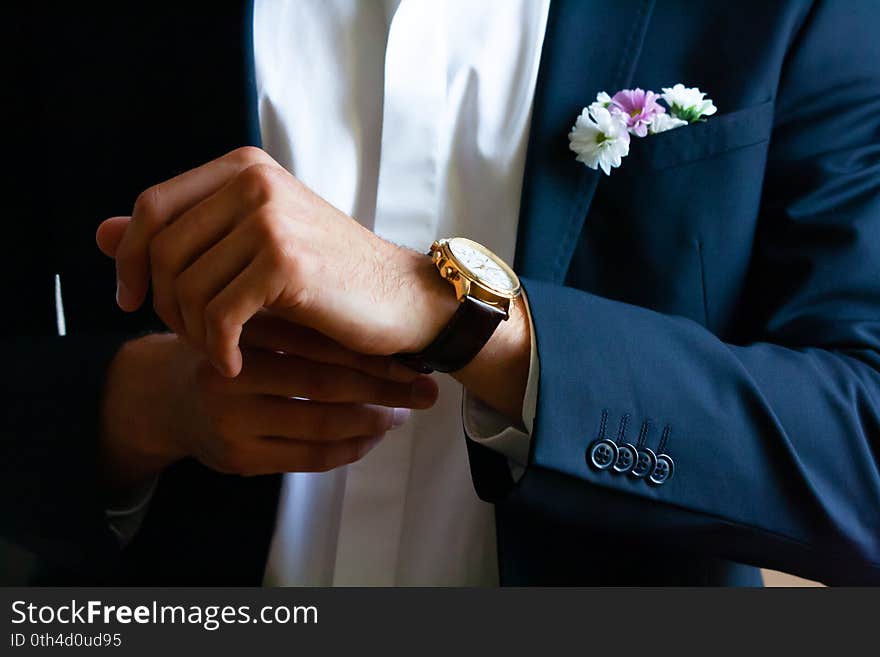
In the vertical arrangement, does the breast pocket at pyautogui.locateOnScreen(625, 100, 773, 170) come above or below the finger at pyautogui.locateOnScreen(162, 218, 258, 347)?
above

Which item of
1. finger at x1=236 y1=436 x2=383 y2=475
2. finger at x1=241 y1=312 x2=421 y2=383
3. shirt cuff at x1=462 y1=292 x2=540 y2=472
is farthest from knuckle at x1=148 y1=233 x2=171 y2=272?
shirt cuff at x1=462 y1=292 x2=540 y2=472

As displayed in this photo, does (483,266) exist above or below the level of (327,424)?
above

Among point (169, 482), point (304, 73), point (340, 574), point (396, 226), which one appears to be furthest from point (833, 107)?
point (169, 482)

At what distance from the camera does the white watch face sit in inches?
32.0

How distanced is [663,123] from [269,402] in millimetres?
558

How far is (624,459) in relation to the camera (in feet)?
2.78

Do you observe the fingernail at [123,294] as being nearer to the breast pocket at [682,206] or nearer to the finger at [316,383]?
the finger at [316,383]

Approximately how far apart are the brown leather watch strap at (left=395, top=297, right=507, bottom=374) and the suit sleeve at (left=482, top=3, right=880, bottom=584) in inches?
2.5

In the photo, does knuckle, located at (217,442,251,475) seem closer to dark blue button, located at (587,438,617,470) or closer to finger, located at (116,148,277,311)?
finger, located at (116,148,277,311)

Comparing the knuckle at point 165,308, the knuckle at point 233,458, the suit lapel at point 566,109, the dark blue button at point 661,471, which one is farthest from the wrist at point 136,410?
the dark blue button at point 661,471

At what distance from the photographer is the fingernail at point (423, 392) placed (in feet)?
2.98

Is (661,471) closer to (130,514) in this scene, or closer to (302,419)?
(302,419)

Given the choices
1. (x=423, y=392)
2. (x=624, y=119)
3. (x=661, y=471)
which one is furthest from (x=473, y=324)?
(x=624, y=119)
